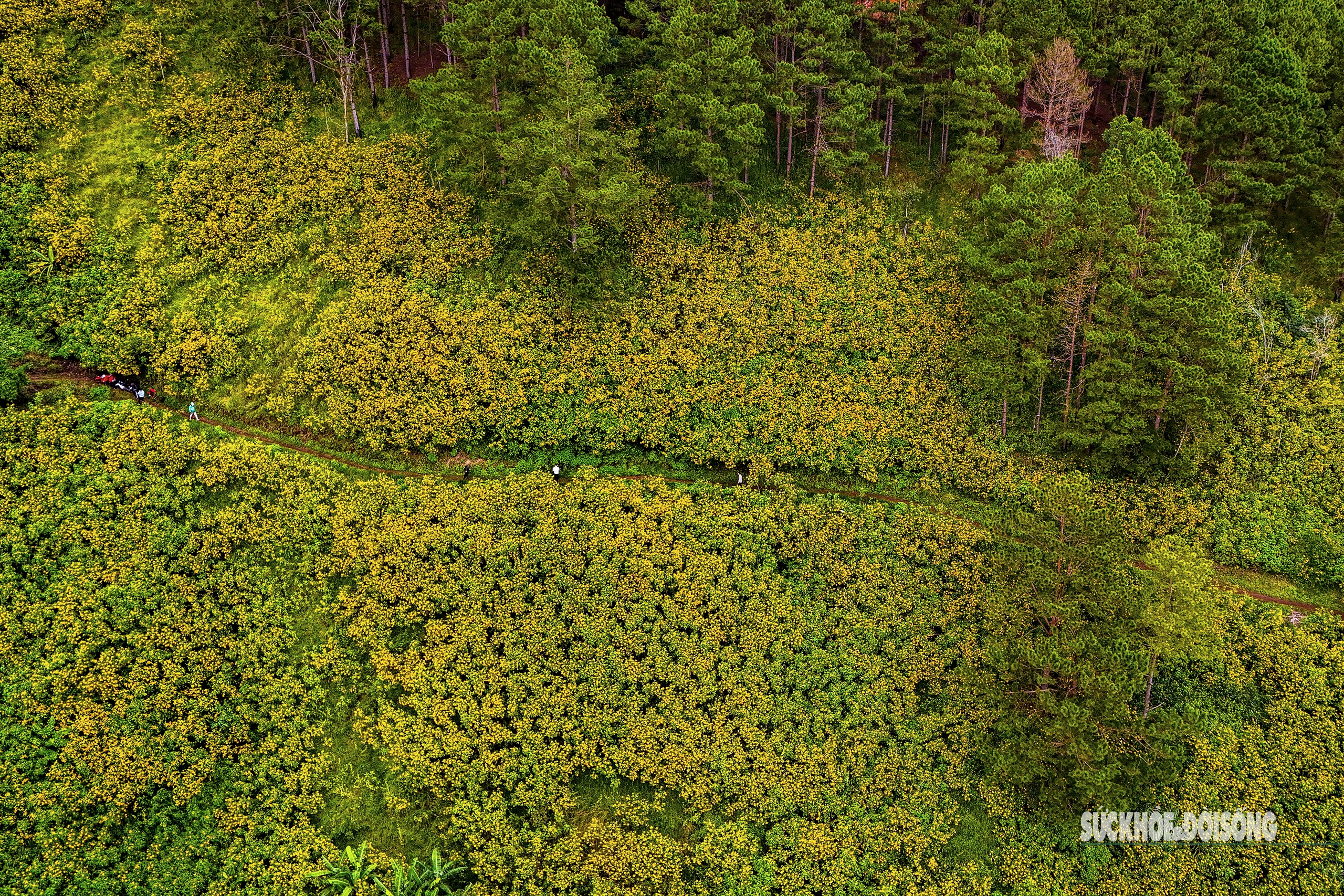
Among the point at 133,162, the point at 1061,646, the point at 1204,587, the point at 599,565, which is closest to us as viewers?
the point at 1061,646

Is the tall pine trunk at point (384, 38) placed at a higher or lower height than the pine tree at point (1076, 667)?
higher

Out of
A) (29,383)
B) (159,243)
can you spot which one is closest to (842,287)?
(159,243)

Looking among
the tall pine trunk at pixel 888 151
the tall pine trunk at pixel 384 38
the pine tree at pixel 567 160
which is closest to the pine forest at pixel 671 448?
the pine tree at pixel 567 160

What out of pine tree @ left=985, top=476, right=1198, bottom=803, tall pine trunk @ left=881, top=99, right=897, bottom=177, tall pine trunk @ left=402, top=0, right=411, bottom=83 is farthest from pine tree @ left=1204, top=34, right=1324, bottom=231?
tall pine trunk @ left=402, top=0, right=411, bottom=83

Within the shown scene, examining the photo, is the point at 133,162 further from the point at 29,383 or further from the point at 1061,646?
the point at 1061,646

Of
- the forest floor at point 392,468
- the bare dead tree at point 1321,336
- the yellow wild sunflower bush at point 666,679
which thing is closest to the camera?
the yellow wild sunflower bush at point 666,679

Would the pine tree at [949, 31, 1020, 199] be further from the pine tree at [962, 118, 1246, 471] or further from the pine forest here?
the pine tree at [962, 118, 1246, 471]

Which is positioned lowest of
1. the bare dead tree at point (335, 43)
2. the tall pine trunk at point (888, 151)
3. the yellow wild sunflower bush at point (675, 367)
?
the yellow wild sunflower bush at point (675, 367)

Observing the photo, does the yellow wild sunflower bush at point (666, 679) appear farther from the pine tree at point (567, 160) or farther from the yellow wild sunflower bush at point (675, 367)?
the pine tree at point (567, 160)

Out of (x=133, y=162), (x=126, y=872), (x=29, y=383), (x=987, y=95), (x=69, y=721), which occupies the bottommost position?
(x=126, y=872)
